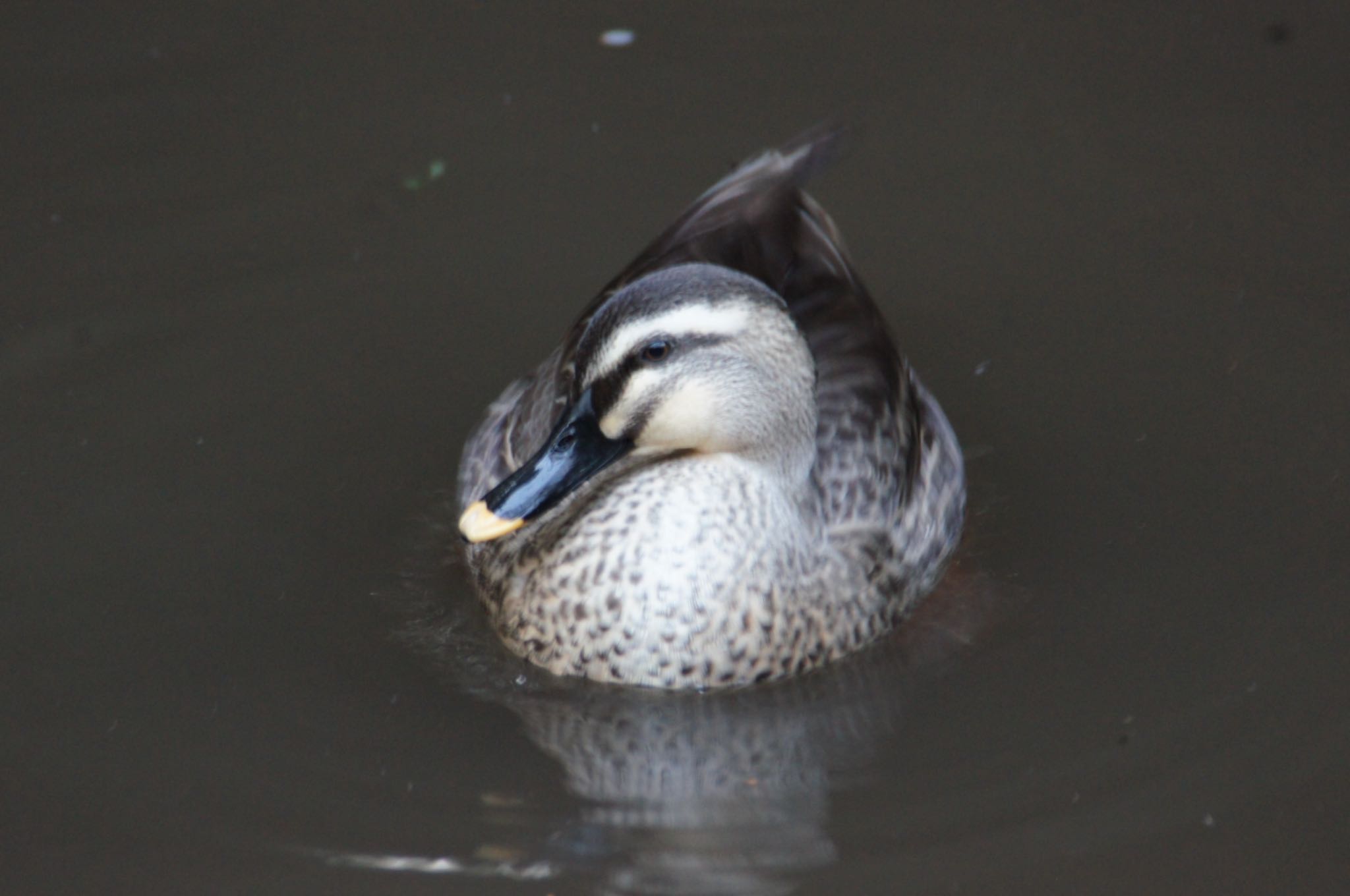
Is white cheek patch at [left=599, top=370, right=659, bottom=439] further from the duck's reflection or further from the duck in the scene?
the duck's reflection

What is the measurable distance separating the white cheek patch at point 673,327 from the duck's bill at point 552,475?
6.4 inches

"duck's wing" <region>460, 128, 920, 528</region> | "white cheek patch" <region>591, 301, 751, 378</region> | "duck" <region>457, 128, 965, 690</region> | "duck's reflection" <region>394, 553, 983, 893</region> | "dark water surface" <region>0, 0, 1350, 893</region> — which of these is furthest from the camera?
"duck's wing" <region>460, 128, 920, 528</region>

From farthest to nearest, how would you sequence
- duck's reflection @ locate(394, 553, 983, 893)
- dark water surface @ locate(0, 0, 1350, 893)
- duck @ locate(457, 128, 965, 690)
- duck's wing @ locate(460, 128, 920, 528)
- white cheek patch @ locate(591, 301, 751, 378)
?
duck's wing @ locate(460, 128, 920, 528) → duck @ locate(457, 128, 965, 690) → white cheek patch @ locate(591, 301, 751, 378) → dark water surface @ locate(0, 0, 1350, 893) → duck's reflection @ locate(394, 553, 983, 893)

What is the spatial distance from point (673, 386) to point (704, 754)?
964mm

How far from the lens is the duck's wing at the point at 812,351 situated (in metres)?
5.32

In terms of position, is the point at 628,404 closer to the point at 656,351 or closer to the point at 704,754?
the point at 656,351

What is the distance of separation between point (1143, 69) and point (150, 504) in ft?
15.1

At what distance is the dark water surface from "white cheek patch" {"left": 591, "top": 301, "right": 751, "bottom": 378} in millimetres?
981

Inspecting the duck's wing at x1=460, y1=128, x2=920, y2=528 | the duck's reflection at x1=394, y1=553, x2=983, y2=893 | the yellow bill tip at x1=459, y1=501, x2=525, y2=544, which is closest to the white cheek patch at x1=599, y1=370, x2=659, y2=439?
the yellow bill tip at x1=459, y1=501, x2=525, y2=544

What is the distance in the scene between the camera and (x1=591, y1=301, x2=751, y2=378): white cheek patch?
4668mm

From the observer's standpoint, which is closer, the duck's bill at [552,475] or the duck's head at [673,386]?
the duck's head at [673,386]

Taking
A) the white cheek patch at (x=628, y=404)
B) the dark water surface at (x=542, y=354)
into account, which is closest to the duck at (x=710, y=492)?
the white cheek patch at (x=628, y=404)

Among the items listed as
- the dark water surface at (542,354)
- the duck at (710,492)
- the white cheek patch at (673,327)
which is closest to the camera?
the dark water surface at (542,354)

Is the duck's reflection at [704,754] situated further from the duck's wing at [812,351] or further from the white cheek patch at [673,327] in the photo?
the white cheek patch at [673,327]
